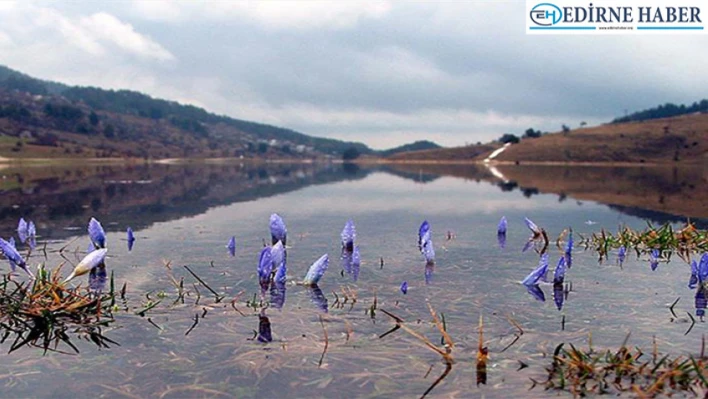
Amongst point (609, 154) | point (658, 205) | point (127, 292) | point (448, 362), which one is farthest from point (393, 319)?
point (609, 154)

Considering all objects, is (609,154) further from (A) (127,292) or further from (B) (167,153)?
(A) (127,292)

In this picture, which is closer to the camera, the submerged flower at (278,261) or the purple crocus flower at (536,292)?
the purple crocus flower at (536,292)

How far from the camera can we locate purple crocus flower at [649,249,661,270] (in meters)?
10.7

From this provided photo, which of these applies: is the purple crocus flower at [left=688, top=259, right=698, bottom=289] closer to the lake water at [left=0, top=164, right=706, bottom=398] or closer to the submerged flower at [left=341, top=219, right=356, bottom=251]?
the lake water at [left=0, top=164, right=706, bottom=398]

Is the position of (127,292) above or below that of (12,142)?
below

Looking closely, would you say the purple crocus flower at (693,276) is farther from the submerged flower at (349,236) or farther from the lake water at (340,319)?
the submerged flower at (349,236)

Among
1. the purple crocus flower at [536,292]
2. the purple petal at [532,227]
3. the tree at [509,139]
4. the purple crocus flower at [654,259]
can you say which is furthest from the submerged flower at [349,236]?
the tree at [509,139]

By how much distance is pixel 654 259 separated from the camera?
1131cm

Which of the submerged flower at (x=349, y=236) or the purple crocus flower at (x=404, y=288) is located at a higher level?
the submerged flower at (x=349, y=236)

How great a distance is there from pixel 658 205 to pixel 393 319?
68.8 ft

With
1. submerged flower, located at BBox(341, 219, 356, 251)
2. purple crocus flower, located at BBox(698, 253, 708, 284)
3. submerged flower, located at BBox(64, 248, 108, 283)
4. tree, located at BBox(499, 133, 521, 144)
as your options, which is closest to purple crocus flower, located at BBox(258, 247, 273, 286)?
submerged flower, located at BBox(64, 248, 108, 283)

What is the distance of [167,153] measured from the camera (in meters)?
170

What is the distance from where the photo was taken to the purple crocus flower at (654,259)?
10681 mm

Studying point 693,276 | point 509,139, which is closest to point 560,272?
point 693,276
